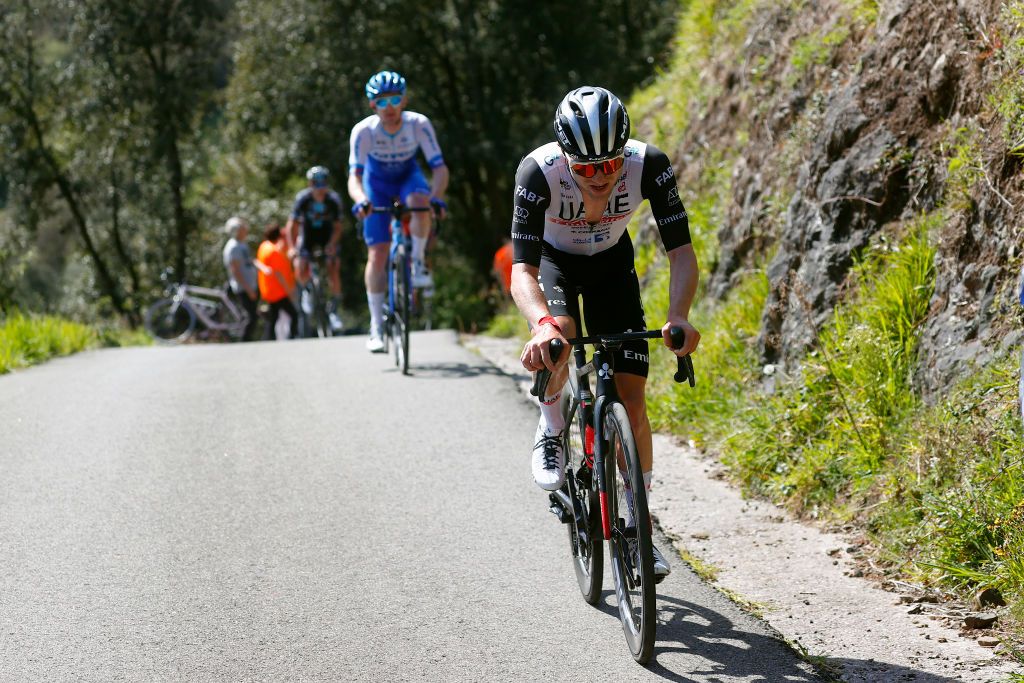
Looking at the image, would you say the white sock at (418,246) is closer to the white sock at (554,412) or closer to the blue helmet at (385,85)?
the blue helmet at (385,85)

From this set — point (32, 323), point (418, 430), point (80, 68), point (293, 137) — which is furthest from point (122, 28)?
point (418, 430)

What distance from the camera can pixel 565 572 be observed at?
17.5ft

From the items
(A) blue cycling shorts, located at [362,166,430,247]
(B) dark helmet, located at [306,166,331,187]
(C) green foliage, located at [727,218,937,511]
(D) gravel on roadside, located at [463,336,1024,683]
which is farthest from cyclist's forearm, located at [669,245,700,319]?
(B) dark helmet, located at [306,166,331,187]

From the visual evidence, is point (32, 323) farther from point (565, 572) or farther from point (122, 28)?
point (122, 28)

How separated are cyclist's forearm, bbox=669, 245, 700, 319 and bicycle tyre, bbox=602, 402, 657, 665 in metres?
0.43

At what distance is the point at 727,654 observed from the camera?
4.35 meters

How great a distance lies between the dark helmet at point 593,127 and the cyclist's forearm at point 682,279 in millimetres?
489

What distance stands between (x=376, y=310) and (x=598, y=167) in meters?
6.35

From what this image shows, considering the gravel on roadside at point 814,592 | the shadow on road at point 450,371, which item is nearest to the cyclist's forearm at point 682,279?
the gravel on roadside at point 814,592

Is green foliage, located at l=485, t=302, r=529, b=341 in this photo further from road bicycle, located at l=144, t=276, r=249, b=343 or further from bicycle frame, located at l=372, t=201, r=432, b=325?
road bicycle, located at l=144, t=276, r=249, b=343

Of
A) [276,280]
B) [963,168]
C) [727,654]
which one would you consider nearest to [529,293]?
[727,654]

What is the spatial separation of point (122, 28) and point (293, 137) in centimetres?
809

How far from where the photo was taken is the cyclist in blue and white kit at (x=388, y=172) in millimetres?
9781

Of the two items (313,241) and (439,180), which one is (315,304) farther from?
(439,180)
